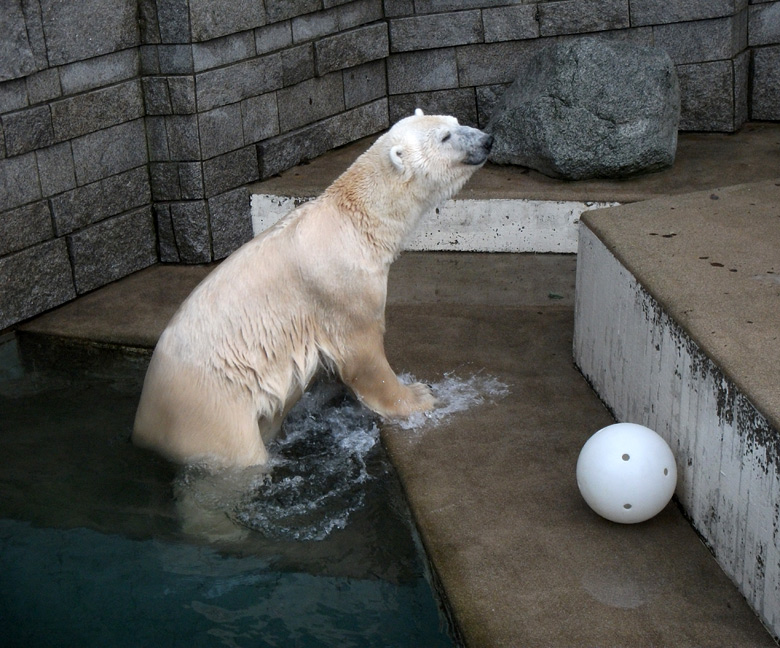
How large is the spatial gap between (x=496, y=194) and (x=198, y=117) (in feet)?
5.94

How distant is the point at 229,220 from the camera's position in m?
6.08

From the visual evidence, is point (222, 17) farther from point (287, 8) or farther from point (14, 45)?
point (14, 45)

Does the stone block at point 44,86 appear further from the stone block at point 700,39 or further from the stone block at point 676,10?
the stone block at point 700,39

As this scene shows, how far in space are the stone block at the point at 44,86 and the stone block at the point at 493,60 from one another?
2784 millimetres

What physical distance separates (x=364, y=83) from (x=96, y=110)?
202 cm

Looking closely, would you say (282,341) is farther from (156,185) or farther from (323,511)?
(156,185)

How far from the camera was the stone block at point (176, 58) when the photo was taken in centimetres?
558

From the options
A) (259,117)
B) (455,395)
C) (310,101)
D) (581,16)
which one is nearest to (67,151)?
(259,117)

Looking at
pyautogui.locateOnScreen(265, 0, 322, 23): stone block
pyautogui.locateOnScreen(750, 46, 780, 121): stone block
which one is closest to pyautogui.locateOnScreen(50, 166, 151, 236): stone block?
pyautogui.locateOnScreen(265, 0, 322, 23): stone block

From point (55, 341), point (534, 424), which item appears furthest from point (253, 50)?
point (534, 424)

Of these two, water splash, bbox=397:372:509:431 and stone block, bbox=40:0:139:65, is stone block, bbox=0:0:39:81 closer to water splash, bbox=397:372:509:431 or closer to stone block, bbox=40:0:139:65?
stone block, bbox=40:0:139:65

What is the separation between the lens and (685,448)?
3.35 m

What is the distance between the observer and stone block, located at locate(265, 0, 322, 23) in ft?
19.3

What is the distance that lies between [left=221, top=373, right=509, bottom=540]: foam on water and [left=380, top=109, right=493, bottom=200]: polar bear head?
101 cm
